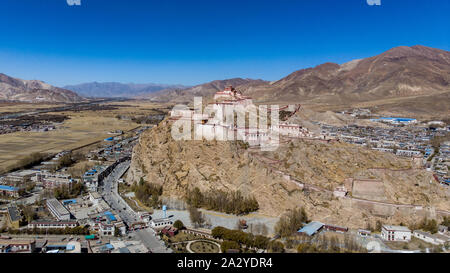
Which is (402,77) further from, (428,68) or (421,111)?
(421,111)

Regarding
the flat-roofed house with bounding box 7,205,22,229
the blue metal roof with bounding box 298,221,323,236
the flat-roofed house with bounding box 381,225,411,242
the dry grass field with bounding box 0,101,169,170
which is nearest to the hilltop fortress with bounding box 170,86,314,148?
the blue metal roof with bounding box 298,221,323,236

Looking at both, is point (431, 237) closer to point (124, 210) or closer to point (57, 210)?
point (124, 210)

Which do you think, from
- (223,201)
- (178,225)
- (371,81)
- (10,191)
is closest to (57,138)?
(10,191)

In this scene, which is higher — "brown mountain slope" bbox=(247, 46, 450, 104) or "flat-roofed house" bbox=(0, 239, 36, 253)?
"brown mountain slope" bbox=(247, 46, 450, 104)

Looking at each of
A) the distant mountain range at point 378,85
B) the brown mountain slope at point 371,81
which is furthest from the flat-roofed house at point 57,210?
the brown mountain slope at point 371,81

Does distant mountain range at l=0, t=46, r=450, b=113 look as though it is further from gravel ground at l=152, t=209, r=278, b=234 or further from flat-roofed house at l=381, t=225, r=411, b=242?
gravel ground at l=152, t=209, r=278, b=234
